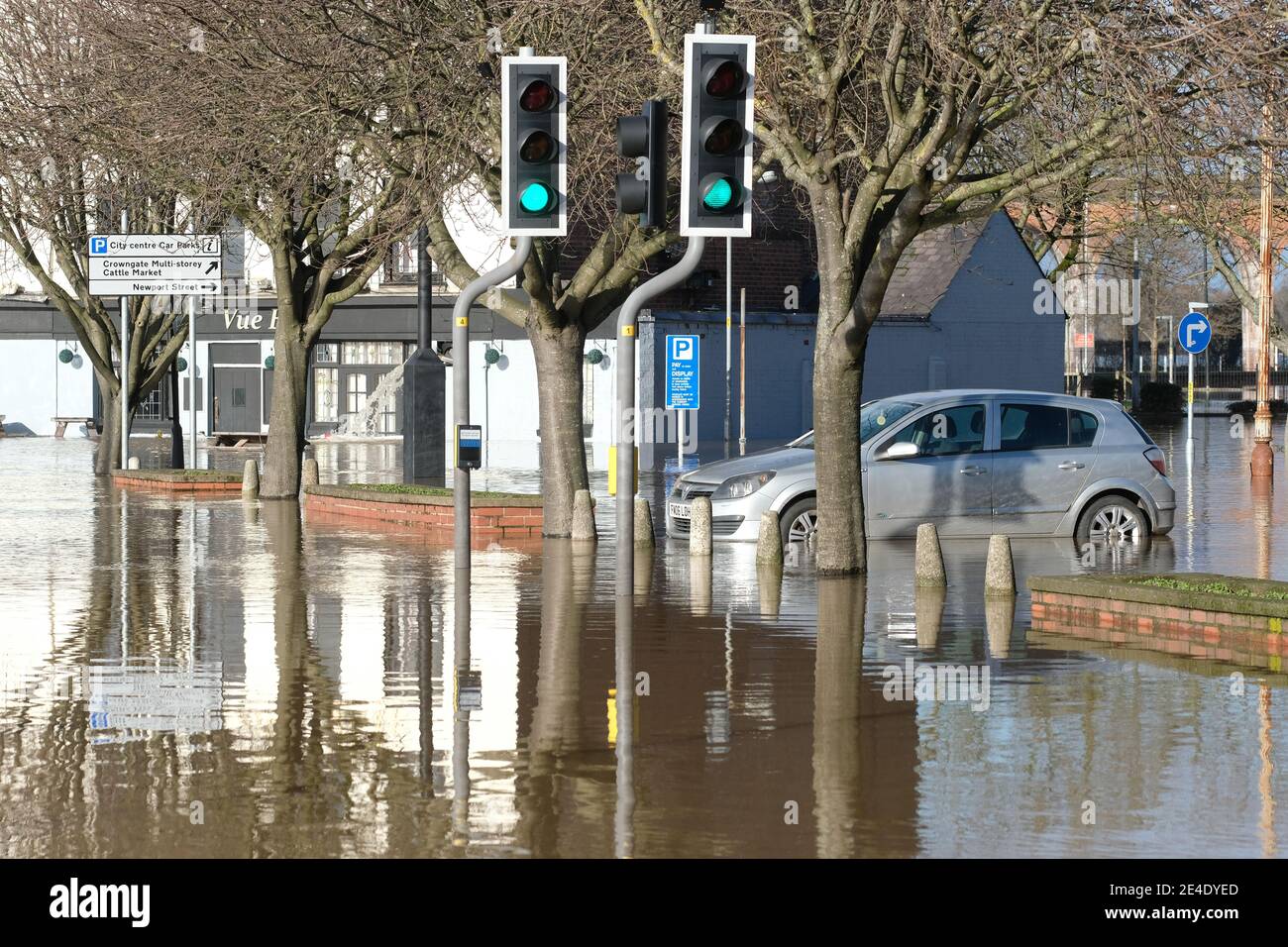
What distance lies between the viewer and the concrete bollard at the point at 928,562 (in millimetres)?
16094

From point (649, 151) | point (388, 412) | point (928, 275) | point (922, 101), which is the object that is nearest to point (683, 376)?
point (922, 101)

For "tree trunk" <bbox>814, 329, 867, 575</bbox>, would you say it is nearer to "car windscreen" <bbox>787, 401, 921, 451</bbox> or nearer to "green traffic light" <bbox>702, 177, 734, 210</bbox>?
"car windscreen" <bbox>787, 401, 921, 451</bbox>

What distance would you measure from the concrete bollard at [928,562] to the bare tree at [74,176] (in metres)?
13.2

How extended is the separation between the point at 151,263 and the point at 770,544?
15.9 m

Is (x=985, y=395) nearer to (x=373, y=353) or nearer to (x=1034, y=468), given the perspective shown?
(x=1034, y=468)

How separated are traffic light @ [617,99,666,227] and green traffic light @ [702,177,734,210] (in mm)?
274

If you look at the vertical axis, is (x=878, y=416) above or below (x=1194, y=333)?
below

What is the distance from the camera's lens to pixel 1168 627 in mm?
13242

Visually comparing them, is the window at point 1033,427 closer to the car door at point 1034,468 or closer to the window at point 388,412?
the car door at point 1034,468

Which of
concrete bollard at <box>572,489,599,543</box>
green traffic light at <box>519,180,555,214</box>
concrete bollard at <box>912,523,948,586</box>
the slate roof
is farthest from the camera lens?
the slate roof

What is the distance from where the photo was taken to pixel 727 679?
11.4 metres

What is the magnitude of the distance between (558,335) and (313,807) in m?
13.3

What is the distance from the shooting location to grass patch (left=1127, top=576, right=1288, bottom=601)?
1288cm

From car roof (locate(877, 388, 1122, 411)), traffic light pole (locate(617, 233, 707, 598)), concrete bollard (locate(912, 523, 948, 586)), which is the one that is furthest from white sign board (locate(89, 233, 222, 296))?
traffic light pole (locate(617, 233, 707, 598))
